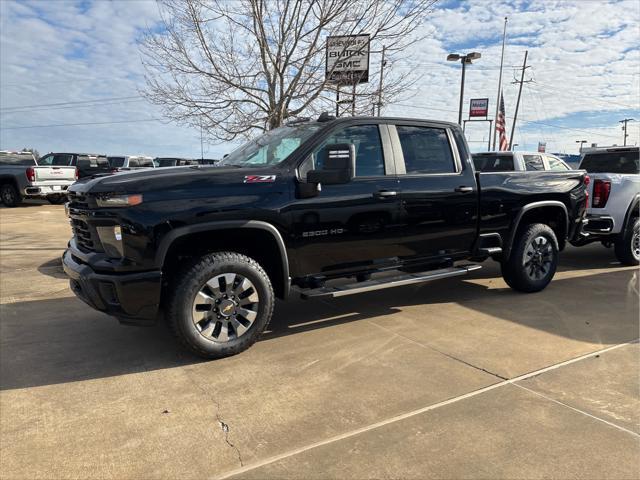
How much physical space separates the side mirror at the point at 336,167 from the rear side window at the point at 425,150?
105 centimetres

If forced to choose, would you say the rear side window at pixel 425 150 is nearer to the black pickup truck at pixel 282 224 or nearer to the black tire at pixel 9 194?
the black pickup truck at pixel 282 224

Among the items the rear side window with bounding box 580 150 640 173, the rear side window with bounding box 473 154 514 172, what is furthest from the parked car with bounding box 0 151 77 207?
the rear side window with bounding box 580 150 640 173

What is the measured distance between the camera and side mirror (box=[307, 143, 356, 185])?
12.7 ft

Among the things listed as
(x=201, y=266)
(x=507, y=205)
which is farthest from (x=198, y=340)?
(x=507, y=205)

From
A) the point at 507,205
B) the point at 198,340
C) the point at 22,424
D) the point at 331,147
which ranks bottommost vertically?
the point at 22,424

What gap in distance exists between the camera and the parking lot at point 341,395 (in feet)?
8.46

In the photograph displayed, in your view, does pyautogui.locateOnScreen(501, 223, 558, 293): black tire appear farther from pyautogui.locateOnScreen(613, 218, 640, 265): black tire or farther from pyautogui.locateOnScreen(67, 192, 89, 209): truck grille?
pyautogui.locateOnScreen(67, 192, 89, 209): truck grille

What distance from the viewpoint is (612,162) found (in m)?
9.32

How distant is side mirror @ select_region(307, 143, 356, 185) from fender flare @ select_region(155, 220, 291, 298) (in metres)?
0.55

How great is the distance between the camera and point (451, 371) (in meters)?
3.67

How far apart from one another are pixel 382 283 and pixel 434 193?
1.14 meters

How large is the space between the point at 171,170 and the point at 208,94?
5.95 m

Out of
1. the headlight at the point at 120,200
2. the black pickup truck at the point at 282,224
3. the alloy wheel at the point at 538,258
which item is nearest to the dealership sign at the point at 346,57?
the black pickup truck at the point at 282,224

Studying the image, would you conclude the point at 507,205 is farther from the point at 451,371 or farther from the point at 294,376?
the point at 294,376
